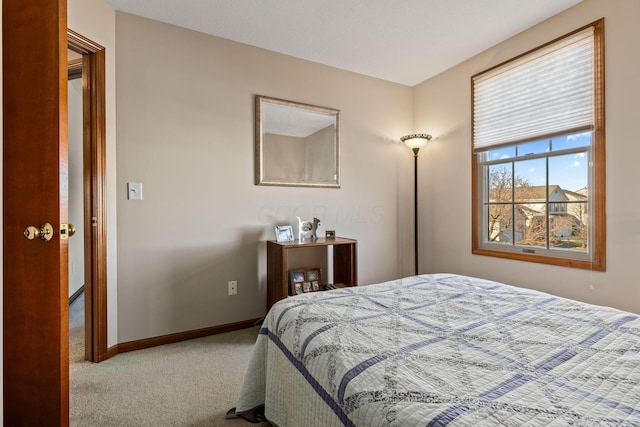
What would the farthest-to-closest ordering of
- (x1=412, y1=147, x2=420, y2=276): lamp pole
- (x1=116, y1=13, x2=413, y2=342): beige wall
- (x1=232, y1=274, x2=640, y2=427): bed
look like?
(x1=412, y1=147, x2=420, y2=276): lamp pole < (x1=116, y1=13, x2=413, y2=342): beige wall < (x1=232, y1=274, x2=640, y2=427): bed

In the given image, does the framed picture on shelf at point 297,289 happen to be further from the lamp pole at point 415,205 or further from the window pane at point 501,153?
the window pane at point 501,153

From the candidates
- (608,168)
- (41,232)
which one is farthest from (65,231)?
(608,168)

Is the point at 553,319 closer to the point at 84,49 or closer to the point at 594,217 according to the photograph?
the point at 594,217

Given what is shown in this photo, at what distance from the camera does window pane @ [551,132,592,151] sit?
224 cm

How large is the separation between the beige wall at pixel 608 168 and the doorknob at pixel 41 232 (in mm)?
3060

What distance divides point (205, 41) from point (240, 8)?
514mm

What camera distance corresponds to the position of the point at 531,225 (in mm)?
2617

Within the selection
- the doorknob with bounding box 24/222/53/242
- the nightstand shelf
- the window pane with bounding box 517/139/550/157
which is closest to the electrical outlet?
the nightstand shelf

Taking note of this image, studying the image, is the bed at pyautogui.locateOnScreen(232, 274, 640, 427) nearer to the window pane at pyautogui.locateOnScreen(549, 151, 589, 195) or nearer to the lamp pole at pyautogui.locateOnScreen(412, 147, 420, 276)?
the window pane at pyautogui.locateOnScreen(549, 151, 589, 195)

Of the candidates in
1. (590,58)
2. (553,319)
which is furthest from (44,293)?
(590,58)

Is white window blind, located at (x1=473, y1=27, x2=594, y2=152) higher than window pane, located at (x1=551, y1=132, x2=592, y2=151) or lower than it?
higher

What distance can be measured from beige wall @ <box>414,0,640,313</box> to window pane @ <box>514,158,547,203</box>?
1.35 feet

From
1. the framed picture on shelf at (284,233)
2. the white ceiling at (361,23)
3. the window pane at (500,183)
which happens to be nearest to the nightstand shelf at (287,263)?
the framed picture on shelf at (284,233)

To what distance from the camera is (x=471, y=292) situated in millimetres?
1617
